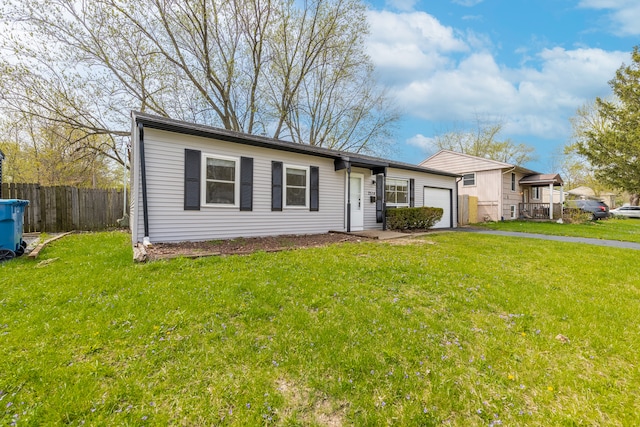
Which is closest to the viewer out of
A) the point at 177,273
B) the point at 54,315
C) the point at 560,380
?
the point at 560,380

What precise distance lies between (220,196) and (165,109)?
38.1 feet

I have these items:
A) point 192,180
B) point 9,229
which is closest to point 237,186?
point 192,180

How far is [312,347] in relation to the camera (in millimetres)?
2463

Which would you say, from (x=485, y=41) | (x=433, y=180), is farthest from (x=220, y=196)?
(x=485, y=41)

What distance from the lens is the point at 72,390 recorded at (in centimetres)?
187

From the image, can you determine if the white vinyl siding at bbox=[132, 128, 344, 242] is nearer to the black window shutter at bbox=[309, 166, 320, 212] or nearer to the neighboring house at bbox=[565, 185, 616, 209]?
the black window shutter at bbox=[309, 166, 320, 212]

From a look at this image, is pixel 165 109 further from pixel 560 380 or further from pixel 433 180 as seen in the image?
pixel 560 380

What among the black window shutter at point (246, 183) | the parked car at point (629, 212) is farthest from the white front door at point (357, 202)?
the parked car at point (629, 212)

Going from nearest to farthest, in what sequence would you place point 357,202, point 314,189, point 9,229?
point 9,229 < point 314,189 < point 357,202

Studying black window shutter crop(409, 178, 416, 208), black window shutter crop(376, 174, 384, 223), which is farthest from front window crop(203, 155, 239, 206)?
black window shutter crop(409, 178, 416, 208)

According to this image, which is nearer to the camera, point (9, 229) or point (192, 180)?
point (9, 229)

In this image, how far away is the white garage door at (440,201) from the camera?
13.5 metres

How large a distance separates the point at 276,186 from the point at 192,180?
8.06 feet

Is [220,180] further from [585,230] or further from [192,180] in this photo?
[585,230]
